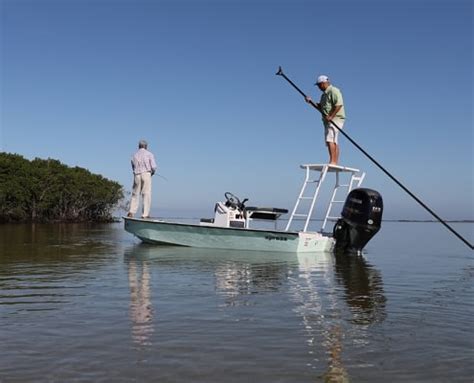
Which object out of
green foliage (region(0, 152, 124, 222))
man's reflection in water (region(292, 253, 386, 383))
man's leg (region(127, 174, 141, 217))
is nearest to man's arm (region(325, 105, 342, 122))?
man's reflection in water (region(292, 253, 386, 383))

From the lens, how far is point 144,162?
15047 mm

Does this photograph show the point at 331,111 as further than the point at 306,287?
Yes

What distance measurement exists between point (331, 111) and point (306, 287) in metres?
6.60

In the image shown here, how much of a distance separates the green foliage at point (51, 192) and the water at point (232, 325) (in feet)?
153

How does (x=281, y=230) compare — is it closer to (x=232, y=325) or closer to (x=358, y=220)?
(x=358, y=220)

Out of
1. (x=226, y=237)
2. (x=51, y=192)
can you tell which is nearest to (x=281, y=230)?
(x=226, y=237)

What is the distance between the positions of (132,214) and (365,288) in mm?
9679

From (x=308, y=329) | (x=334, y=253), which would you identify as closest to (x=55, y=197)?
(x=334, y=253)

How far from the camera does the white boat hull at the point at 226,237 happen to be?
13.2 metres

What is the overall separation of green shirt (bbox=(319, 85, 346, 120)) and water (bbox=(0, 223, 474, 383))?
194 inches

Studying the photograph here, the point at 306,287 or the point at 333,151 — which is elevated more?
the point at 333,151

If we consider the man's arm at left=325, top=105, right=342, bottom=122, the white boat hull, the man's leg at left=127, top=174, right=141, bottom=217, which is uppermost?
the man's arm at left=325, top=105, right=342, bottom=122

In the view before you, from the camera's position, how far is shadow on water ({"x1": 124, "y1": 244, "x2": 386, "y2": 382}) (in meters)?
4.50

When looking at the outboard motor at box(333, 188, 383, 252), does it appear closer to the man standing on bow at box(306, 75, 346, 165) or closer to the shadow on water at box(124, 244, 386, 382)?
Answer: the shadow on water at box(124, 244, 386, 382)
